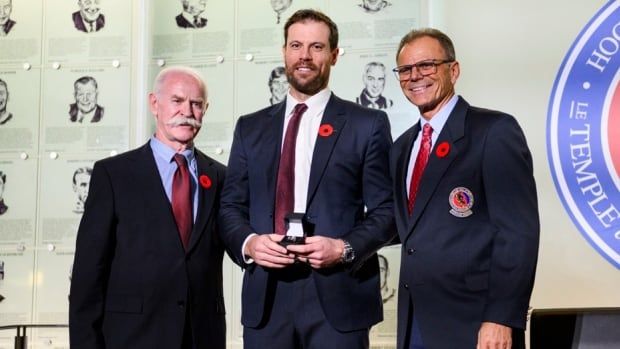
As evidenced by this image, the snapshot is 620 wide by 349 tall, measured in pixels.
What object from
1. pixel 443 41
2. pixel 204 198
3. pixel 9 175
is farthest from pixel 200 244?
pixel 9 175

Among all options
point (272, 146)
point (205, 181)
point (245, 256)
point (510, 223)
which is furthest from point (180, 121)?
point (510, 223)

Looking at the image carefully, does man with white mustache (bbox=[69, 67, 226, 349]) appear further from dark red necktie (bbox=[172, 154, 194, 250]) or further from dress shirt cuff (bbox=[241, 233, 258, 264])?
dress shirt cuff (bbox=[241, 233, 258, 264])

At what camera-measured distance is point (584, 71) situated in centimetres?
391

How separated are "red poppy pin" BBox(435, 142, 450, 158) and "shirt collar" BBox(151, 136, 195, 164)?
0.98 meters

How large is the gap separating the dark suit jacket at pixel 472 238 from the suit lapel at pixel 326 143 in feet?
1.08

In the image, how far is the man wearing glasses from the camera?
2197 millimetres

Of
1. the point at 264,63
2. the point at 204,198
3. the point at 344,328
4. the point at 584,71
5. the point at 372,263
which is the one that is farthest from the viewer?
the point at 264,63

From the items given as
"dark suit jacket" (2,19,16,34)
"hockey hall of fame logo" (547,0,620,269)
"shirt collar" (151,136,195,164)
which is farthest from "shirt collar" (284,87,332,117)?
"dark suit jacket" (2,19,16,34)

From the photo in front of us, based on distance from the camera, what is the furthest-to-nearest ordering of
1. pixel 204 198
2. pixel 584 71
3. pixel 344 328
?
pixel 584 71 < pixel 204 198 < pixel 344 328

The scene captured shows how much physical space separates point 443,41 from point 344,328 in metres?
1.09

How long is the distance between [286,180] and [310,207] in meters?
0.14

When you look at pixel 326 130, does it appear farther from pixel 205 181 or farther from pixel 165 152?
pixel 165 152

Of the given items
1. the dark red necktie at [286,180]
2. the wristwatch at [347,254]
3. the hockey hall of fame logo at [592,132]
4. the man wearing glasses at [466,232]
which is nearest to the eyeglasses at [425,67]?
the man wearing glasses at [466,232]

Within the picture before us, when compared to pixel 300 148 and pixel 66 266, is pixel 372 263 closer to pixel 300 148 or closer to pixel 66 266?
pixel 300 148
